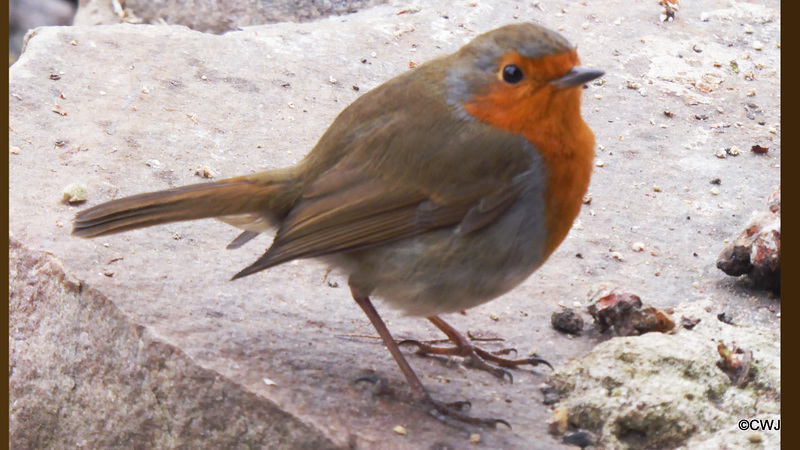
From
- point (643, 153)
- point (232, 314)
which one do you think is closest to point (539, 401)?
point (232, 314)

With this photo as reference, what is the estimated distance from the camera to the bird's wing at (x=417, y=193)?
3.12 meters

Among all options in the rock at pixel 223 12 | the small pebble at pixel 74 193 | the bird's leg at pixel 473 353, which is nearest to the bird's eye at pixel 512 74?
the bird's leg at pixel 473 353

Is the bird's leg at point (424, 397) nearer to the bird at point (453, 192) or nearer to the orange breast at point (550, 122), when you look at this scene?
the bird at point (453, 192)

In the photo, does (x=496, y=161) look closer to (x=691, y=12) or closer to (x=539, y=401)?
(x=539, y=401)

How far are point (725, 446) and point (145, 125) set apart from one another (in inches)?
119

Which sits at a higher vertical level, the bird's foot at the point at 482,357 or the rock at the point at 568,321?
the rock at the point at 568,321

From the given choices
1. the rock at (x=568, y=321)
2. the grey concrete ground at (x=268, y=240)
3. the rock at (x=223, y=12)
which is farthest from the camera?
the rock at (x=223, y=12)

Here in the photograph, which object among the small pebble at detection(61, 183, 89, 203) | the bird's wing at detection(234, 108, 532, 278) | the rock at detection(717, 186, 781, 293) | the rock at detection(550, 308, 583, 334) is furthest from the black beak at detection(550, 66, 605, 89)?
the small pebble at detection(61, 183, 89, 203)

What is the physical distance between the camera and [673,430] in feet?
9.84

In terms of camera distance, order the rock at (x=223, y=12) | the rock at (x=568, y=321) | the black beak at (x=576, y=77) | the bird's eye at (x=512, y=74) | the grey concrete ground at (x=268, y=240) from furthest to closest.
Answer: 1. the rock at (x=223, y=12)
2. the rock at (x=568, y=321)
3. the grey concrete ground at (x=268, y=240)
4. the bird's eye at (x=512, y=74)
5. the black beak at (x=576, y=77)

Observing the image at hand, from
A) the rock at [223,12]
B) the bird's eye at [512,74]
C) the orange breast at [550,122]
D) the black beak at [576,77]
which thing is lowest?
the rock at [223,12]

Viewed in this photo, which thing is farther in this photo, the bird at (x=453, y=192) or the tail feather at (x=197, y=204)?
the tail feather at (x=197, y=204)

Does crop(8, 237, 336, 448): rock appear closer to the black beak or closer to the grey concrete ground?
the grey concrete ground

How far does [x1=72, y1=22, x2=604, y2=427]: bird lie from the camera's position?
121 inches
